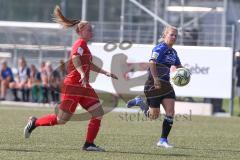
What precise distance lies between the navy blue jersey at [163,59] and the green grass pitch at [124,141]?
46.3 inches

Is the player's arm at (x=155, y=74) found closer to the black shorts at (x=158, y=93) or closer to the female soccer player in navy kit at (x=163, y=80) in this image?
the female soccer player in navy kit at (x=163, y=80)

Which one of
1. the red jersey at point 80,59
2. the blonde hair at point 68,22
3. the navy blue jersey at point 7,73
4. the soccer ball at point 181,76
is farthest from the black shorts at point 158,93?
the navy blue jersey at point 7,73

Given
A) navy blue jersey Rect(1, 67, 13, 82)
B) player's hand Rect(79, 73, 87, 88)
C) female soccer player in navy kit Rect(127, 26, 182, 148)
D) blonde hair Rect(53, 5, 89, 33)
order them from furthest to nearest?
navy blue jersey Rect(1, 67, 13, 82), female soccer player in navy kit Rect(127, 26, 182, 148), blonde hair Rect(53, 5, 89, 33), player's hand Rect(79, 73, 87, 88)

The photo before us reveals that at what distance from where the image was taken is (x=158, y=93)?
43.0 ft

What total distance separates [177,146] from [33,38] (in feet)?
58.6

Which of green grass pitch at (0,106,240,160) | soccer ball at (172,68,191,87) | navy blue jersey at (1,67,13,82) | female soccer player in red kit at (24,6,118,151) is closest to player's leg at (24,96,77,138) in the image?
female soccer player in red kit at (24,6,118,151)

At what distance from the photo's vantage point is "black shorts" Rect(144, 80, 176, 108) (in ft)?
42.8

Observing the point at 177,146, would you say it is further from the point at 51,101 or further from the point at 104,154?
the point at 51,101

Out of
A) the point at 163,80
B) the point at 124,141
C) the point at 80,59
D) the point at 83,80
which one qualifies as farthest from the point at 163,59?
the point at 83,80

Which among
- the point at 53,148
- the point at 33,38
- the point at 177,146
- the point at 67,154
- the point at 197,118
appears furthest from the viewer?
the point at 33,38

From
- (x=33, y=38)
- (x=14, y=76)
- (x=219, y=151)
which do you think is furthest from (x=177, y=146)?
(x=33, y=38)

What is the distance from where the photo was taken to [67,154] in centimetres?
1116

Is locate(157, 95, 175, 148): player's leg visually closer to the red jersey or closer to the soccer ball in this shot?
the soccer ball

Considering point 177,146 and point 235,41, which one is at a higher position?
point 235,41
